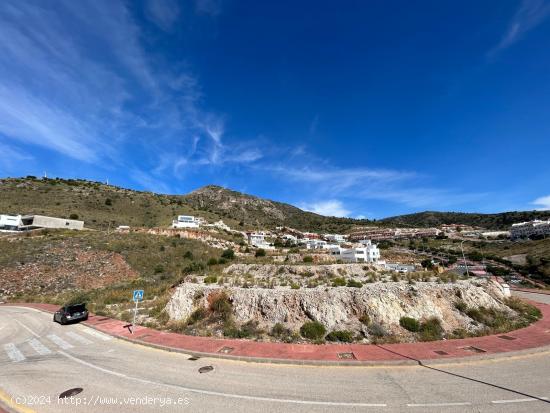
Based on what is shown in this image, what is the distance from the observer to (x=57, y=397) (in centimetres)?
920

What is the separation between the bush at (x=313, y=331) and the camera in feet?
50.6

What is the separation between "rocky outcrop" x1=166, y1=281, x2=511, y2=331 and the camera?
56.0ft

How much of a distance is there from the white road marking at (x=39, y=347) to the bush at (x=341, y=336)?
15434 mm

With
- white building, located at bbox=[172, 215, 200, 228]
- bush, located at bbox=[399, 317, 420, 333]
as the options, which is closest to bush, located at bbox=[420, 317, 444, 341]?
bush, located at bbox=[399, 317, 420, 333]

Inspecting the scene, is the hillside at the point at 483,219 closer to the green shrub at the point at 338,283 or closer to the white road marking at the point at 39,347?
the green shrub at the point at 338,283

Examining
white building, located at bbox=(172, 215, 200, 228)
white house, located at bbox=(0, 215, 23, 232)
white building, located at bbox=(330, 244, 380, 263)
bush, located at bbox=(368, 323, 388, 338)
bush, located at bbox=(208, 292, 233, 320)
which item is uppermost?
white building, located at bbox=(172, 215, 200, 228)

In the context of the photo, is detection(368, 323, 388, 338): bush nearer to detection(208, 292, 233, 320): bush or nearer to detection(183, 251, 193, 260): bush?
detection(208, 292, 233, 320): bush

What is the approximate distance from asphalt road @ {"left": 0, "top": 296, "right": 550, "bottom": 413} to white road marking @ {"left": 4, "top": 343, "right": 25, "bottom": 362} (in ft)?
0.64

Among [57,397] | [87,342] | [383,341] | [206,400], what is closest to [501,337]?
[383,341]

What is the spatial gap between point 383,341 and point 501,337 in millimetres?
6807

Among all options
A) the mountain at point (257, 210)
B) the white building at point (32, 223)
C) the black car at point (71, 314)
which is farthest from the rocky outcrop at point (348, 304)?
the mountain at point (257, 210)

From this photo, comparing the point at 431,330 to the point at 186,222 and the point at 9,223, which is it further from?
the point at 9,223

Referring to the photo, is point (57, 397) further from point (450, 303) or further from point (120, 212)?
point (120, 212)

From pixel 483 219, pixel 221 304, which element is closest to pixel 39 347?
pixel 221 304
